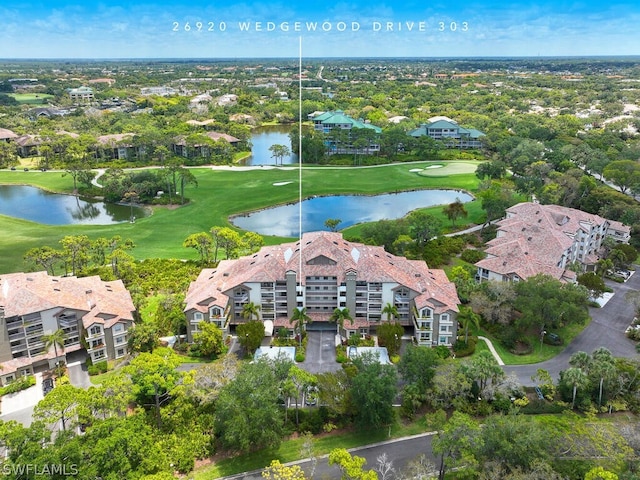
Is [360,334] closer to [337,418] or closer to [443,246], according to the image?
[337,418]

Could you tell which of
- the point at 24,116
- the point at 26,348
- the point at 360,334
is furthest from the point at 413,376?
the point at 24,116

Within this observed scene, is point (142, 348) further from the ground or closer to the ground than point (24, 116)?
closer to the ground

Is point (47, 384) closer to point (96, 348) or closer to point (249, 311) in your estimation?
point (96, 348)

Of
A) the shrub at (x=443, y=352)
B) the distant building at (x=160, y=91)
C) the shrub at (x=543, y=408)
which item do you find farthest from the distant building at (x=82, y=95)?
the shrub at (x=543, y=408)

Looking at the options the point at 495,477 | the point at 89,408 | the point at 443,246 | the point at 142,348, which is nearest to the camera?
the point at 495,477

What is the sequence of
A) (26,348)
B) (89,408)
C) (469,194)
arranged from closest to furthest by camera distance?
(89,408) < (26,348) < (469,194)
